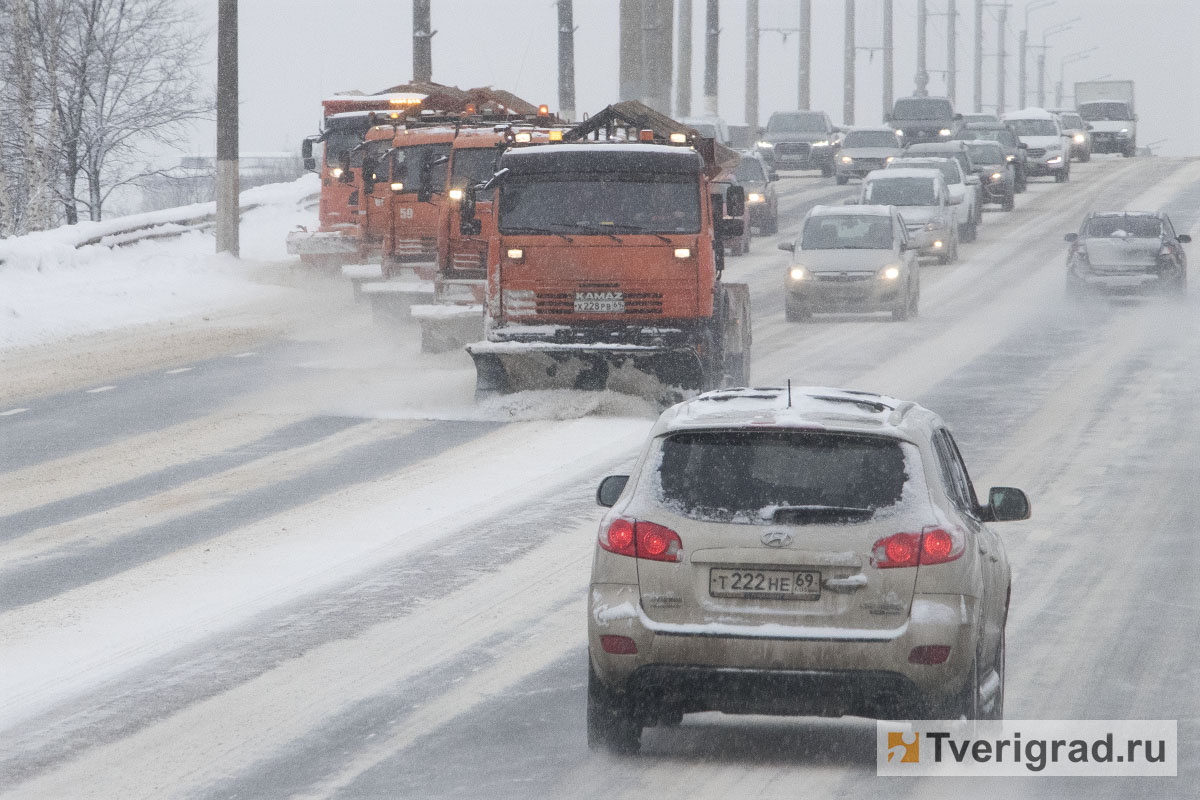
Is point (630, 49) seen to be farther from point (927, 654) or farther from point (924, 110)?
point (927, 654)

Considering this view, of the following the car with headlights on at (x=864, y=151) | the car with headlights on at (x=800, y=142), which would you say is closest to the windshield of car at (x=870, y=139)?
the car with headlights on at (x=864, y=151)

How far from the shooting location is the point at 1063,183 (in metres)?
58.2

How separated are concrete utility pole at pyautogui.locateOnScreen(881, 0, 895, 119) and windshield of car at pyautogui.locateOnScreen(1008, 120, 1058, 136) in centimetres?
3394

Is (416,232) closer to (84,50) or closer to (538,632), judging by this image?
(538,632)

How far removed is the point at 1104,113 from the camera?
75.6m

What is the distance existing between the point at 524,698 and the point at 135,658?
201 centimetres

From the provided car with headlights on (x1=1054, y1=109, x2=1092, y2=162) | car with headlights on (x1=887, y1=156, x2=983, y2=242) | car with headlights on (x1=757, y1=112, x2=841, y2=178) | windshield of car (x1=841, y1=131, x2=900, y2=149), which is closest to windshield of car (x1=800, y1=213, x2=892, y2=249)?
car with headlights on (x1=887, y1=156, x2=983, y2=242)

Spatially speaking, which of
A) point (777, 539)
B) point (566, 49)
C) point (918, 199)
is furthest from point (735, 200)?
point (566, 49)

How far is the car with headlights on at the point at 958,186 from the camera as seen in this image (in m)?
41.0

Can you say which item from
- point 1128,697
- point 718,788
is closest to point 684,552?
point 718,788

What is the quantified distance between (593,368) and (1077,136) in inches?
2077

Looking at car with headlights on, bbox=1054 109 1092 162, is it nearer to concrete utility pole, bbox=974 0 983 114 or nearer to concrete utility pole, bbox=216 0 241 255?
concrete utility pole, bbox=216 0 241 255

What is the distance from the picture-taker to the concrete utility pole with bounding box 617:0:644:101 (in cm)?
4653

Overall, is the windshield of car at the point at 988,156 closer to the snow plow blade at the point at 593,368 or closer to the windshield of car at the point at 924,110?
the windshield of car at the point at 924,110
